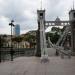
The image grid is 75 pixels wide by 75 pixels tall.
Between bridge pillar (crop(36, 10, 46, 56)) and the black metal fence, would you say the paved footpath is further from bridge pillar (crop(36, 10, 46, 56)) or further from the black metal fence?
bridge pillar (crop(36, 10, 46, 56))

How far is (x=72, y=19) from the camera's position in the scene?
120ft

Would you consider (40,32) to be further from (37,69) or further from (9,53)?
(37,69)

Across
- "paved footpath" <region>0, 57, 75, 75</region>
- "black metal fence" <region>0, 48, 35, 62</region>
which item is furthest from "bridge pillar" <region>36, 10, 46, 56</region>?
"paved footpath" <region>0, 57, 75, 75</region>

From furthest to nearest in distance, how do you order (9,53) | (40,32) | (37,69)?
1. (9,53)
2. (40,32)
3. (37,69)

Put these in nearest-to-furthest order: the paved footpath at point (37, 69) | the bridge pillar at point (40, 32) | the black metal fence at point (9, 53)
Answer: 1. the paved footpath at point (37, 69)
2. the black metal fence at point (9, 53)
3. the bridge pillar at point (40, 32)

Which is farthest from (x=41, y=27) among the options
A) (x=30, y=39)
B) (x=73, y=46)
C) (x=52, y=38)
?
(x=30, y=39)

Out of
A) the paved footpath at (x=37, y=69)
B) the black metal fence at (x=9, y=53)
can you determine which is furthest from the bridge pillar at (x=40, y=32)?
the paved footpath at (x=37, y=69)

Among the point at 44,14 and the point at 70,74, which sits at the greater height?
the point at 44,14

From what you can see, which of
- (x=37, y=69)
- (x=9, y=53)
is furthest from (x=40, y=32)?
(x=37, y=69)

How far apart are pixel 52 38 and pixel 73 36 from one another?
45129 millimetres

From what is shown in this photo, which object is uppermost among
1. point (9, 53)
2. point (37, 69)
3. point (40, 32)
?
point (40, 32)

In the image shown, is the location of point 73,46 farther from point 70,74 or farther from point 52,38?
point 52,38

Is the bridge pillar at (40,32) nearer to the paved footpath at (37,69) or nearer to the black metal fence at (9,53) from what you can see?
the black metal fence at (9,53)

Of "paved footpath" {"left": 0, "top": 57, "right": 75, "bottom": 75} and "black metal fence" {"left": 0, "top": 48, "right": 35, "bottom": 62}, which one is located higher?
"black metal fence" {"left": 0, "top": 48, "right": 35, "bottom": 62}
